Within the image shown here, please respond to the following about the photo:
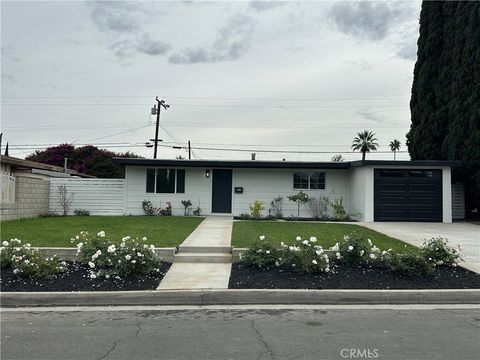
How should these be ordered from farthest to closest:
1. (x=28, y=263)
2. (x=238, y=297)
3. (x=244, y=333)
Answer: (x=28, y=263) < (x=238, y=297) < (x=244, y=333)

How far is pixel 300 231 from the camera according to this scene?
14.7 metres

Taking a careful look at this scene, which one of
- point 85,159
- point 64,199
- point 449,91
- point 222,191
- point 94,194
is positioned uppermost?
point 449,91

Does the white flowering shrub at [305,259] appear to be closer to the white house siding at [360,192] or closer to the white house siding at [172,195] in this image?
the white house siding at [360,192]

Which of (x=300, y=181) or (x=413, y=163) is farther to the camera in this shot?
(x=300, y=181)

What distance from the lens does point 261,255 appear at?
9125 mm

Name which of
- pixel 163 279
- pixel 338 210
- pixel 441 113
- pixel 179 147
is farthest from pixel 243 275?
pixel 179 147

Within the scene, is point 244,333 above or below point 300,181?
below

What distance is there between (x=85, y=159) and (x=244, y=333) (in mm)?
48793

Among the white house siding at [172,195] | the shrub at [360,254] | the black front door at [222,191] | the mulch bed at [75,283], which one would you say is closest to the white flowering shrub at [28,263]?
the mulch bed at [75,283]

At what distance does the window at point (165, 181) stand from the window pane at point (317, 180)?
642cm

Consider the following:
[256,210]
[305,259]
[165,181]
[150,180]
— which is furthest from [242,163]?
[305,259]

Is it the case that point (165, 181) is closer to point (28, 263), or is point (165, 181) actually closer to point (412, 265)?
point (28, 263)

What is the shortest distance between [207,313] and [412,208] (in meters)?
15.7

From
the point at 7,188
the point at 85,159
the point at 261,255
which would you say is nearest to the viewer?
the point at 261,255
